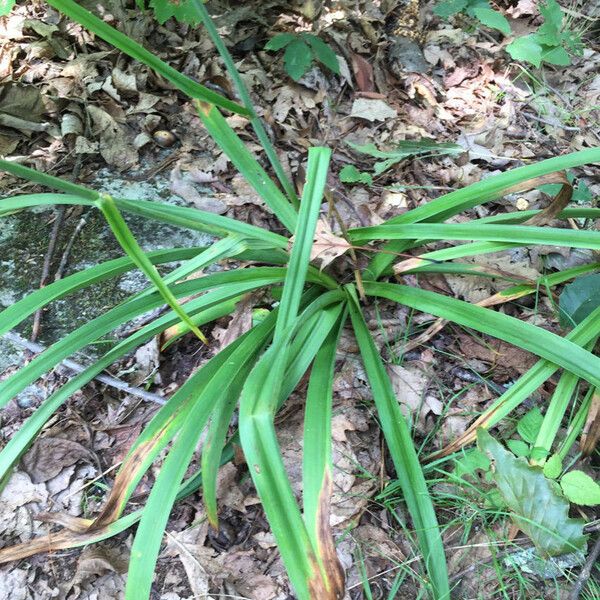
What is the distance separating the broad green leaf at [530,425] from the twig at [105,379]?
93 centimetres

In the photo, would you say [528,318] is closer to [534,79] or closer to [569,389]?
[569,389]

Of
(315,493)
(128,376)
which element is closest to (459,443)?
(315,493)

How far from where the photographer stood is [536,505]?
1.16 m

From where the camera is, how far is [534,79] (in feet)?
7.97

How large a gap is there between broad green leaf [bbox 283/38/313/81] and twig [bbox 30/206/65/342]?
99cm

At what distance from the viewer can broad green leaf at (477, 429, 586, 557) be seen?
1.14 meters

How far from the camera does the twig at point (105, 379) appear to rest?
4.84 feet

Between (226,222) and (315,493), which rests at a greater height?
(226,222)

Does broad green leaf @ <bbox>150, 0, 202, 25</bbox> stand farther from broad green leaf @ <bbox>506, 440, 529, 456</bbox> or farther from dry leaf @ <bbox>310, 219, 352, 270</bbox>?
broad green leaf @ <bbox>506, 440, 529, 456</bbox>

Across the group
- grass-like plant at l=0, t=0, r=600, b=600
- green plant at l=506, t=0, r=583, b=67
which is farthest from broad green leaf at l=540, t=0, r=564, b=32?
grass-like plant at l=0, t=0, r=600, b=600

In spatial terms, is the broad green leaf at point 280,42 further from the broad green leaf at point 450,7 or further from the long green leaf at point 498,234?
the long green leaf at point 498,234

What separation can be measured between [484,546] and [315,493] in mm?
496

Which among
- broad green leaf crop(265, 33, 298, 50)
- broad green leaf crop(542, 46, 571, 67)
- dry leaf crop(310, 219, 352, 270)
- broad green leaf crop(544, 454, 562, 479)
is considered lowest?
broad green leaf crop(544, 454, 562, 479)

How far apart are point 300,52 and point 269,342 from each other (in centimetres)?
123
